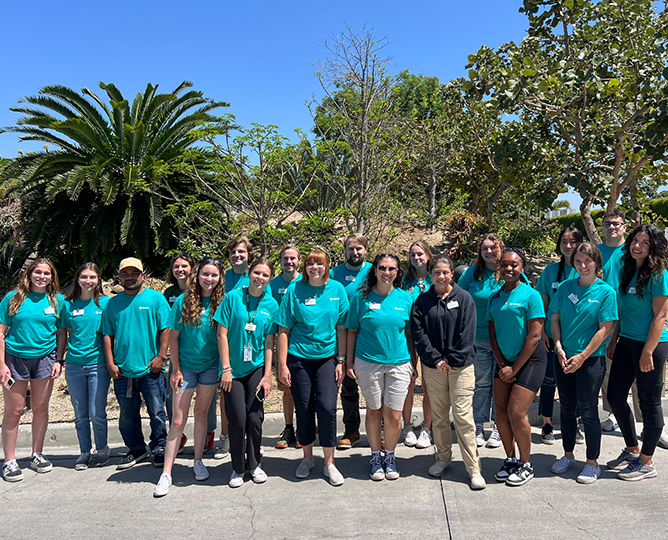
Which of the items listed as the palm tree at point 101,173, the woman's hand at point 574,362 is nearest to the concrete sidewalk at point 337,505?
the woman's hand at point 574,362

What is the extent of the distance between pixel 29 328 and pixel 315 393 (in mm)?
2586

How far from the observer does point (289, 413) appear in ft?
16.6

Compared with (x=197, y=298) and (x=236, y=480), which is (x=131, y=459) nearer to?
(x=236, y=480)

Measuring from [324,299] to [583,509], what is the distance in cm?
244

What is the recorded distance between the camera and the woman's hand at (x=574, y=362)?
395 centimetres

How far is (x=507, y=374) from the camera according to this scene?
4027 mm

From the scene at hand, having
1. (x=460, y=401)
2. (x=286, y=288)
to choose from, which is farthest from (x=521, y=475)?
(x=286, y=288)

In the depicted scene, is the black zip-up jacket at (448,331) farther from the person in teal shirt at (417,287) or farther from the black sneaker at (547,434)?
the black sneaker at (547,434)

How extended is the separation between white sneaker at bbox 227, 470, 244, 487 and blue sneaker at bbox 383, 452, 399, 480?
3.92 ft

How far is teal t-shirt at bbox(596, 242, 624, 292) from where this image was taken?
4.50m

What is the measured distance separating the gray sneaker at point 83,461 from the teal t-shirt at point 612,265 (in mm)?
4920

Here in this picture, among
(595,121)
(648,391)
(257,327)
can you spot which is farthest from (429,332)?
(595,121)

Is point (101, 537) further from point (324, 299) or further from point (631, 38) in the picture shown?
point (631, 38)

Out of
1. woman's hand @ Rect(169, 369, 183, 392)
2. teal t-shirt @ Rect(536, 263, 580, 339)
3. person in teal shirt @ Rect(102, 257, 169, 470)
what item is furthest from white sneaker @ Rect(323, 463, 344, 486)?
teal t-shirt @ Rect(536, 263, 580, 339)
